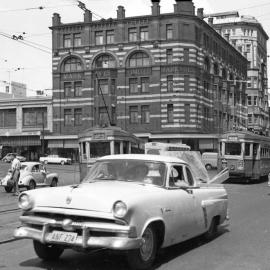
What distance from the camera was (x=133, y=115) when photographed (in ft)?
236

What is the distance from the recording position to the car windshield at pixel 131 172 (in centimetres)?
865

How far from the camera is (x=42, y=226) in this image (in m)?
7.47

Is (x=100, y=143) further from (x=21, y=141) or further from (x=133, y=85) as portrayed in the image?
(x=21, y=141)

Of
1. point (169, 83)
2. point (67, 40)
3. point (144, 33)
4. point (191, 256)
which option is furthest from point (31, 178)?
point (67, 40)

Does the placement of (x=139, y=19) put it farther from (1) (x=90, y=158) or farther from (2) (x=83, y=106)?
(1) (x=90, y=158)

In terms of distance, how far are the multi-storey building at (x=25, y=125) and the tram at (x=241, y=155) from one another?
153 ft

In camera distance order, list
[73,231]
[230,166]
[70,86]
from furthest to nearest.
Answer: [70,86], [230,166], [73,231]

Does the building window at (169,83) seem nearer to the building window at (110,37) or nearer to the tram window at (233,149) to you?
the building window at (110,37)

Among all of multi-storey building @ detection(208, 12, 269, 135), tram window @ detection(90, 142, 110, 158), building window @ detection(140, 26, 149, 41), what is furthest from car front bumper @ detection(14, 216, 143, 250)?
multi-storey building @ detection(208, 12, 269, 135)

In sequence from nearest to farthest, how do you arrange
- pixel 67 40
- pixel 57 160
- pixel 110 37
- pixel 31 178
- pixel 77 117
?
1. pixel 31 178
2. pixel 110 37
3. pixel 57 160
4. pixel 77 117
5. pixel 67 40

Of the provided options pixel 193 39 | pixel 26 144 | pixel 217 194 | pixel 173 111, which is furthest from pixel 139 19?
pixel 217 194

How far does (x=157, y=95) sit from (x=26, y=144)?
2194 centimetres

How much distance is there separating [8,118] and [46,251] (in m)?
75.5

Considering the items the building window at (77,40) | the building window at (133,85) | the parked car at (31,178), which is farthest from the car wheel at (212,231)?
the building window at (77,40)
